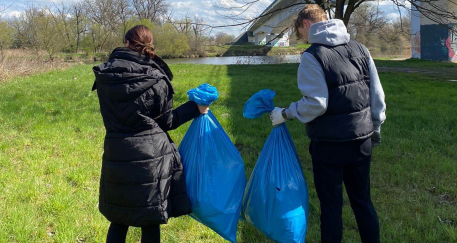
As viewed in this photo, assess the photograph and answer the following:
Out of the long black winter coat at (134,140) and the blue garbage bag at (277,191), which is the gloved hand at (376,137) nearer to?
the blue garbage bag at (277,191)

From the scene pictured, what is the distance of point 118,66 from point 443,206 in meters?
2.85

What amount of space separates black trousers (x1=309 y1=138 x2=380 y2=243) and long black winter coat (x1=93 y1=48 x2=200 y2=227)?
0.88 m

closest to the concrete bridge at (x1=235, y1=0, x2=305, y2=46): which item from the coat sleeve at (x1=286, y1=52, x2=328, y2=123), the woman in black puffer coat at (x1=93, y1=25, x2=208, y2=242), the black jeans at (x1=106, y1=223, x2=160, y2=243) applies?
the coat sleeve at (x1=286, y1=52, x2=328, y2=123)

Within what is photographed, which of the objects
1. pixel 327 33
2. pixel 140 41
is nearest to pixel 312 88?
pixel 327 33

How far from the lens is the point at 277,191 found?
225 cm

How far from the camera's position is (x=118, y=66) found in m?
1.86

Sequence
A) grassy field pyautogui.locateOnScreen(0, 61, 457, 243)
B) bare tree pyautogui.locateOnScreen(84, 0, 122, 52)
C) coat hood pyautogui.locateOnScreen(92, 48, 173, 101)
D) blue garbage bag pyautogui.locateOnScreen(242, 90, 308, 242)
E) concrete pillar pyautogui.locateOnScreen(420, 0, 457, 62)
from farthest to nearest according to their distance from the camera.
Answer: bare tree pyautogui.locateOnScreen(84, 0, 122, 52)
concrete pillar pyautogui.locateOnScreen(420, 0, 457, 62)
grassy field pyautogui.locateOnScreen(0, 61, 457, 243)
blue garbage bag pyautogui.locateOnScreen(242, 90, 308, 242)
coat hood pyautogui.locateOnScreen(92, 48, 173, 101)

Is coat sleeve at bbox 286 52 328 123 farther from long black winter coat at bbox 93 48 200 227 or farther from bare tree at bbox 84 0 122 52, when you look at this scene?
bare tree at bbox 84 0 122 52

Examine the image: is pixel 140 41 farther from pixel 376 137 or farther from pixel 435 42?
pixel 435 42

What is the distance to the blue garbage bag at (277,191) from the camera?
222 centimetres

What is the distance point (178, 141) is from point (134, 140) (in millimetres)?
3048

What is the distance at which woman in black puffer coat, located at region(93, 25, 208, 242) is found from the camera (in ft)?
6.13

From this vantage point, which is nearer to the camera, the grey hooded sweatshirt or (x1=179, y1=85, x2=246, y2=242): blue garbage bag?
the grey hooded sweatshirt

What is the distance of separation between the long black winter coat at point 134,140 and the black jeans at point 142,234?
13cm
